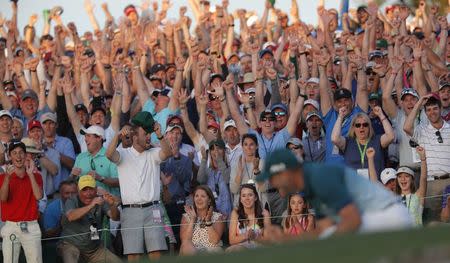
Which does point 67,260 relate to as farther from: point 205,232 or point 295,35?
point 295,35

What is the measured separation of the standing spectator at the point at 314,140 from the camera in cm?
1508

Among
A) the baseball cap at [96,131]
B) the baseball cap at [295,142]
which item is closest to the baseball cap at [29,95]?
the baseball cap at [96,131]

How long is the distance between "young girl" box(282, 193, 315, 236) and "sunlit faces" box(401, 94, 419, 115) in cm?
230

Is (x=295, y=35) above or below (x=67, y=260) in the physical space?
above

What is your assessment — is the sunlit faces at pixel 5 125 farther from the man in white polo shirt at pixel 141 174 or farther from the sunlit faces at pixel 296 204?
the sunlit faces at pixel 296 204

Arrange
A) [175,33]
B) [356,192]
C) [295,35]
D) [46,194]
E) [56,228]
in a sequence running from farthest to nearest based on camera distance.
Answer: [175,33] < [295,35] < [46,194] < [56,228] < [356,192]

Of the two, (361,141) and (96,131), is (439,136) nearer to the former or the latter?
(361,141)

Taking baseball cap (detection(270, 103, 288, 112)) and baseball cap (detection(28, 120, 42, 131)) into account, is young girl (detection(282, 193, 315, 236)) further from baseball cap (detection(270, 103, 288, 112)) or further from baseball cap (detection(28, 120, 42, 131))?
baseball cap (detection(28, 120, 42, 131))

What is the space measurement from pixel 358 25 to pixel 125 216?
846 centimetres

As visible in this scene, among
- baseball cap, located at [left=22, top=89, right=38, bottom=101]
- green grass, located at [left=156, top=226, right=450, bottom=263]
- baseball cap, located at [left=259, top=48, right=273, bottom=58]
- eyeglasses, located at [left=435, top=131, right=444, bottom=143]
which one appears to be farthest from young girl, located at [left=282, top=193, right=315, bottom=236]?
green grass, located at [left=156, top=226, right=450, bottom=263]

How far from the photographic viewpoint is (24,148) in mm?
14023

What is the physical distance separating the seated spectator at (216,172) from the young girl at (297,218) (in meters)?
1.49

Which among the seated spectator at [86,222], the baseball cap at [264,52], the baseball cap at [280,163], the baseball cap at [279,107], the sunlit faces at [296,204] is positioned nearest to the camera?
the baseball cap at [280,163]

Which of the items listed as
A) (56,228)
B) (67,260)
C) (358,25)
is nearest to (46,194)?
(56,228)
